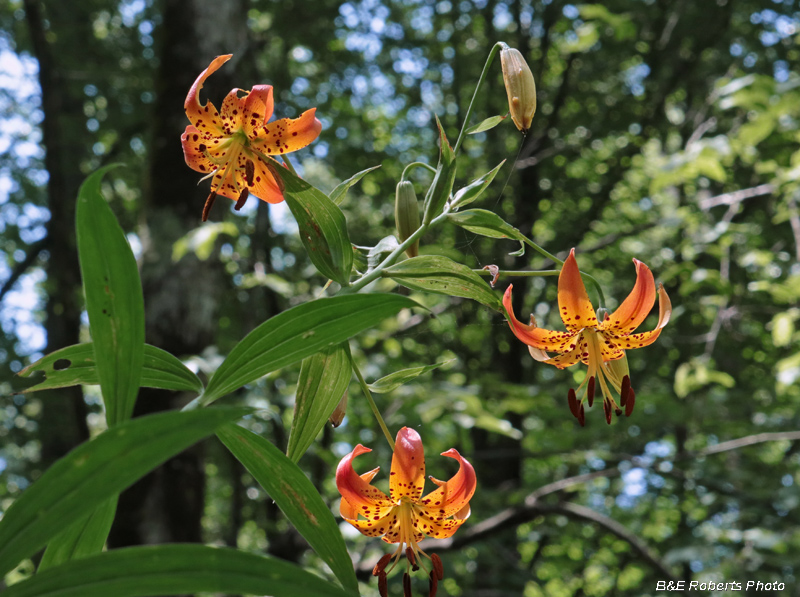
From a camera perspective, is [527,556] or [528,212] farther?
[527,556]

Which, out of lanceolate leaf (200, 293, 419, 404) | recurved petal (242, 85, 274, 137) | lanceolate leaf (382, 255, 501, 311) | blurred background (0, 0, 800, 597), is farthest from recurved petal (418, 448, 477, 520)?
blurred background (0, 0, 800, 597)

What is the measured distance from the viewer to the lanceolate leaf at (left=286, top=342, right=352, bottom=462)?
61 centimetres

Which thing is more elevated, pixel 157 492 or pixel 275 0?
pixel 275 0

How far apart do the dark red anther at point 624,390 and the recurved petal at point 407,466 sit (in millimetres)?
224

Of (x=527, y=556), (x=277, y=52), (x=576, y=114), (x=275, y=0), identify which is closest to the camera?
(x=275, y=0)

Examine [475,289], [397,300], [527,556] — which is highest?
[527,556]

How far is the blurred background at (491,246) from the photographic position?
7.96 ft

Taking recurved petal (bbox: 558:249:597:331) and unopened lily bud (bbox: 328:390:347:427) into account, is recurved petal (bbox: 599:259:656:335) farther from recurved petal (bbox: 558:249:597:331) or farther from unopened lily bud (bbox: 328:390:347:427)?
unopened lily bud (bbox: 328:390:347:427)

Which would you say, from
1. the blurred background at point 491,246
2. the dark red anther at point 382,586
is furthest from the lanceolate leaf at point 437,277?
the blurred background at point 491,246

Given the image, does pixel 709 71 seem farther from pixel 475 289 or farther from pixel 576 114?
pixel 475 289

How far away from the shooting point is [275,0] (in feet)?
14.1

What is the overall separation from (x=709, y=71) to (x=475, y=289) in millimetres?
5193

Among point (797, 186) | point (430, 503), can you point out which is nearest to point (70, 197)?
point (797, 186)

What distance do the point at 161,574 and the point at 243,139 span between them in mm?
581
